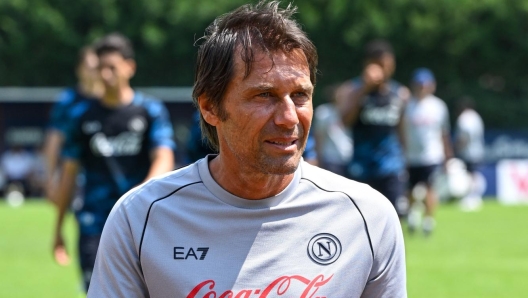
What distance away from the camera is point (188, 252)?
3289 millimetres

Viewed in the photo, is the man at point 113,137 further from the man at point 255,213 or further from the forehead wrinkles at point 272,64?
the forehead wrinkles at point 272,64

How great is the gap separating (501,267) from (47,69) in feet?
123

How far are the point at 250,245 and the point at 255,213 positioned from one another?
103 mm

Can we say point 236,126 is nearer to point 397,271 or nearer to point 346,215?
point 346,215

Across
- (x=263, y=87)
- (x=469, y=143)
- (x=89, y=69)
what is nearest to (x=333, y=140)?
(x=89, y=69)

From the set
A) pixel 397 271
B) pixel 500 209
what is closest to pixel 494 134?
pixel 500 209

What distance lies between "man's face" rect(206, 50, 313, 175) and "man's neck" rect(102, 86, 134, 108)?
4.39 metres

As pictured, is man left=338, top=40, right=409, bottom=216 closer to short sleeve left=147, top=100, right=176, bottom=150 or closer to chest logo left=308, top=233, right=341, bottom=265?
short sleeve left=147, top=100, right=176, bottom=150

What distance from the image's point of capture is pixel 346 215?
3365 millimetres

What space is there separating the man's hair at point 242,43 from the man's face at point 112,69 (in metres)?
4.10

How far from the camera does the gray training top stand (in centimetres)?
326

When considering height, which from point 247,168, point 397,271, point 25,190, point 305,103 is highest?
point 305,103

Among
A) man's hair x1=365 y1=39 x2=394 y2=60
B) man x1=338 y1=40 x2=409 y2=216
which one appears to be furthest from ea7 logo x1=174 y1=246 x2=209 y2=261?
man x1=338 y1=40 x2=409 y2=216

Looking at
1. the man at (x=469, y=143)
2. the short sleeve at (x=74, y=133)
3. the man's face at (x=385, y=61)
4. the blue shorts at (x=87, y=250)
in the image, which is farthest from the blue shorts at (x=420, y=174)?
the short sleeve at (x=74, y=133)
